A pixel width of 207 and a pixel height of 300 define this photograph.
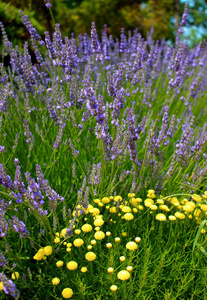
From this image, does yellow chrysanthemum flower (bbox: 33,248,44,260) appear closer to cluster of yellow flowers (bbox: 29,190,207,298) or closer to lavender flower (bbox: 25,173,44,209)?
cluster of yellow flowers (bbox: 29,190,207,298)

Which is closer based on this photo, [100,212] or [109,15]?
[100,212]

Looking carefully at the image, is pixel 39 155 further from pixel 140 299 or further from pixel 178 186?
pixel 140 299

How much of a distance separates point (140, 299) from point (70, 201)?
1.01 metres

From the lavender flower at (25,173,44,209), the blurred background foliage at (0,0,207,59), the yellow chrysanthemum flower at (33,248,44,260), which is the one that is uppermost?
the blurred background foliage at (0,0,207,59)

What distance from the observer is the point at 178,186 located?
7.91ft

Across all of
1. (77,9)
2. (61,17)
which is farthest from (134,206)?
(77,9)

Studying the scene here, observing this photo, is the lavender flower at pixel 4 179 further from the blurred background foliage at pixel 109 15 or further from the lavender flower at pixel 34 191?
the blurred background foliage at pixel 109 15

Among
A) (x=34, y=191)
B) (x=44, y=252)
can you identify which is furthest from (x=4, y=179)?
(x=44, y=252)

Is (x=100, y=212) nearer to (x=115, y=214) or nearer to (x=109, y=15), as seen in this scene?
(x=115, y=214)

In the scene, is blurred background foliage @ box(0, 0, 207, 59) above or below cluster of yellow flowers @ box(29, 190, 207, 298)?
above

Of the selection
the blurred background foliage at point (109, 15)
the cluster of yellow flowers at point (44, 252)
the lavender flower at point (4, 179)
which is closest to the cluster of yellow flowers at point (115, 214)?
the cluster of yellow flowers at point (44, 252)

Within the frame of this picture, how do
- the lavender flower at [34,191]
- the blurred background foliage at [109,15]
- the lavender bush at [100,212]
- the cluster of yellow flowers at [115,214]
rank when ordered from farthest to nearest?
the blurred background foliage at [109,15], the cluster of yellow flowers at [115,214], the lavender bush at [100,212], the lavender flower at [34,191]

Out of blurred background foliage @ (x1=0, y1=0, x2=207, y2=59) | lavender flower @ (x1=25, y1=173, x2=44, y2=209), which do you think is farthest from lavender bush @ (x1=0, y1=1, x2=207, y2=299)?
blurred background foliage @ (x1=0, y1=0, x2=207, y2=59)

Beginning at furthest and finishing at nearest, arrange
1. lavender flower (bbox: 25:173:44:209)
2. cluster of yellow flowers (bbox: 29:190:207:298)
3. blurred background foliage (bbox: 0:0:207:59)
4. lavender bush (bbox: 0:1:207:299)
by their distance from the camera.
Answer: blurred background foliage (bbox: 0:0:207:59)
cluster of yellow flowers (bbox: 29:190:207:298)
lavender bush (bbox: 0:1:207:299)
lavender flower (bbox: 25:173:44:209)
